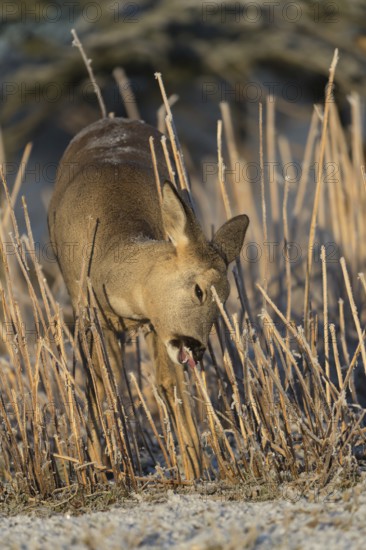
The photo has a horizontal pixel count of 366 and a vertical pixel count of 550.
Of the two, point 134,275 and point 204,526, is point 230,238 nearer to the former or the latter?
point 134,275

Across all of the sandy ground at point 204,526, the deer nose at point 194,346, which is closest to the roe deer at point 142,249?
the deer nose at point 194,346

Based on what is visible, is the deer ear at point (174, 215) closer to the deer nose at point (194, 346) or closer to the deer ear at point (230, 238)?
the deer ear at point (230, 238)

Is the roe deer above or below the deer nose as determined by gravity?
above

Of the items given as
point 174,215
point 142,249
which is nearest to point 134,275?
point 142,249

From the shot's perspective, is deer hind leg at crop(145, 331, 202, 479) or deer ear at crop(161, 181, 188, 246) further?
deer hind leg at crop(145, 331, 202, 479)

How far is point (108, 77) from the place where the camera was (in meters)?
10.8

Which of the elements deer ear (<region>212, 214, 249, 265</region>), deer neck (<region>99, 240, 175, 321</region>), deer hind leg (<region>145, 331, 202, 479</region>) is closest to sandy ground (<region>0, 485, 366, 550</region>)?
deer hind leg (<region>145, 331, 202, 479</region>)

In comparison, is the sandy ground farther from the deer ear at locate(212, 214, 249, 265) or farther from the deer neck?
the deer ear at locate(212, 214, 249, 265)

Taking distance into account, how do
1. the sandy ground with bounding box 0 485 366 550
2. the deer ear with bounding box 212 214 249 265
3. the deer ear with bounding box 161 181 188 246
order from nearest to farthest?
1. the sandy ground with bounding box 0 485 366 550
2. the deer ear with bounding box 161 181 188 246
3. the deer ear with bounding box 212 214 249 265

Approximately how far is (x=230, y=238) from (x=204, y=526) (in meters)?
1.32

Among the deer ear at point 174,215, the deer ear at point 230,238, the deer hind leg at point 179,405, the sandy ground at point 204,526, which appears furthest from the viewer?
the deer hind leg at point 179,405

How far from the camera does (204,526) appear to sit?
370cm

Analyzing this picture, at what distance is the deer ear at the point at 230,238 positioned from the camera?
171 inches

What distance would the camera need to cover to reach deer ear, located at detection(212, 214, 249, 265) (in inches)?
171
